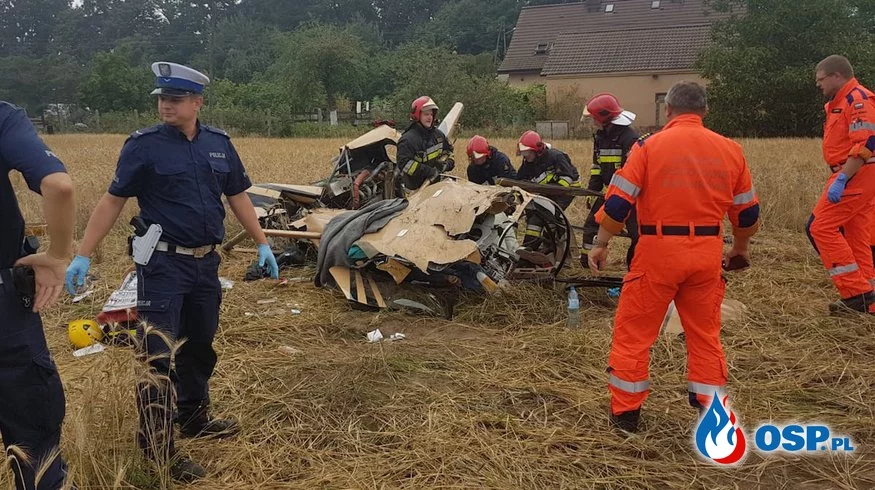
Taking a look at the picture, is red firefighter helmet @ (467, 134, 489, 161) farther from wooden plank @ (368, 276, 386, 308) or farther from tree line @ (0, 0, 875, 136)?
tree line @ (0, 0, 875, 136)

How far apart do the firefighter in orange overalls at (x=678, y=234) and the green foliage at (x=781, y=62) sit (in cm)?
2542

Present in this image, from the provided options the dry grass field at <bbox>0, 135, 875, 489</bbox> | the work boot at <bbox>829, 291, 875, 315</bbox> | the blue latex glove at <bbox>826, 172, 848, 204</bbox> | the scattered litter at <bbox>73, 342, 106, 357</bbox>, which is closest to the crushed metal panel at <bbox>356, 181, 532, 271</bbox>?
the dry grass field at <bbox>0, 135, 875, 489</bbox>

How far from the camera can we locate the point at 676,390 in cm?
392

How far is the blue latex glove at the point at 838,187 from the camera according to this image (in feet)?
16.4

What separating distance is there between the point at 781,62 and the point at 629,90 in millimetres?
8662

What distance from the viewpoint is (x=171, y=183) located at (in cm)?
299

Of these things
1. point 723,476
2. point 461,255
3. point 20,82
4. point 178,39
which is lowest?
point 723,476

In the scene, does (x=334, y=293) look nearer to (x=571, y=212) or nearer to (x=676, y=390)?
(x=676, y=390)

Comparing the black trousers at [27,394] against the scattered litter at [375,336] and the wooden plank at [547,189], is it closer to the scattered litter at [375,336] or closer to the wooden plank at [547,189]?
the scattered litter at [375,336]

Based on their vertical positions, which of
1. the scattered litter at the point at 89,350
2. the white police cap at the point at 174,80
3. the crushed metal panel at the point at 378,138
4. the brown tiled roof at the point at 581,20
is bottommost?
the scattered litter at the point at 89,350

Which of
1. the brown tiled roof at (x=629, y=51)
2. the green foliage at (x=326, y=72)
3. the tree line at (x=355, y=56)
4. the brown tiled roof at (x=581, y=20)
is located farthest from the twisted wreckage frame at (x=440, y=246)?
the brown tiled roof at (x=581, y=20)

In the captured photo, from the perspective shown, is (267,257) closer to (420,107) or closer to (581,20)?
A: (420,107)

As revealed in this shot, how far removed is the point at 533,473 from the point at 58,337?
3852mm

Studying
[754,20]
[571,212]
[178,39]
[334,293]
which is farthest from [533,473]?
[178,39]
